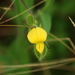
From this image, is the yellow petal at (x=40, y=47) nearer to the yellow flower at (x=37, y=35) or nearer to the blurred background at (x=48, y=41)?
the yellow flower at (x=37, y=35)

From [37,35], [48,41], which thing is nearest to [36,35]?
[37,35]

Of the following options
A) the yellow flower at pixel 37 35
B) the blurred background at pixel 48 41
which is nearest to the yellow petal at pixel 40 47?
the yellow flower at pixel 37 35

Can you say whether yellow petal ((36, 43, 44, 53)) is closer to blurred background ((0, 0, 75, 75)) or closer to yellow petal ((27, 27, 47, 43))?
yellow petal ((27, 27, 47, 43))

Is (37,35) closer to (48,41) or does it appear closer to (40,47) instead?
(40,47)

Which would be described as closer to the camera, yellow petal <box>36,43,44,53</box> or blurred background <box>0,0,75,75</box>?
yellow petal <box>36,43,44,53</box>

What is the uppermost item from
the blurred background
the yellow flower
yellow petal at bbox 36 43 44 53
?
the blurred background

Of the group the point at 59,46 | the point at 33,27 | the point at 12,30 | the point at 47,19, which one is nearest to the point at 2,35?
the point at 12,30

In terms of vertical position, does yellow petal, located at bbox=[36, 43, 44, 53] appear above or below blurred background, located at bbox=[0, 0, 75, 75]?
below

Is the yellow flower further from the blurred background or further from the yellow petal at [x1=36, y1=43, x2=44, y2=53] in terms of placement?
the blurred background

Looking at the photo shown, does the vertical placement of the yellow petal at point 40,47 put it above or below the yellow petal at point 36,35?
below

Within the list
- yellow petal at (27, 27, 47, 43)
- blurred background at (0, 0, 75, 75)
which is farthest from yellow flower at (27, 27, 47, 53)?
blurred background at (0, 0, 75, 75)

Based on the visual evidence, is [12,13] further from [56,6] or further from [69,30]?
[69,30]

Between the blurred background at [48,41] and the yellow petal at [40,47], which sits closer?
the yellow petal at [40,47]
